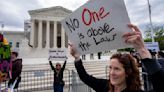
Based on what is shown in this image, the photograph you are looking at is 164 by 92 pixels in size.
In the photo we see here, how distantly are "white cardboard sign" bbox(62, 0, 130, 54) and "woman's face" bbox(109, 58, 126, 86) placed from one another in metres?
0.25

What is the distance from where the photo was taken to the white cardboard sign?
172cm

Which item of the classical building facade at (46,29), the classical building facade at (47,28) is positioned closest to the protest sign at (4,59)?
the classical building facade at (46,29)

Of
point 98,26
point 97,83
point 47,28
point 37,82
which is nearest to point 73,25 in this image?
point 98,26

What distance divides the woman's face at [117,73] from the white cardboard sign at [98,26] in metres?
0.25

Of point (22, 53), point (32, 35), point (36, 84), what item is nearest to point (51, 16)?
point (32, 35)

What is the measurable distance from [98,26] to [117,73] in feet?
2.29

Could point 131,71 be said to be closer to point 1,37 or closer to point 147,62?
point 147,62

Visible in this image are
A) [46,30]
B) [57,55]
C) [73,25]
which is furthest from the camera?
[46,30]

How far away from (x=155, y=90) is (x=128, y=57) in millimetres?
392

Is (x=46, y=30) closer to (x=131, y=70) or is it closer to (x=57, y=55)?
(x=57, y=55)

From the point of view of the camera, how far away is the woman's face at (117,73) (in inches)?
61.9

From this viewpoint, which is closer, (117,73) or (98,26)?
(117,73)

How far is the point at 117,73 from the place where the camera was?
62.1 inches

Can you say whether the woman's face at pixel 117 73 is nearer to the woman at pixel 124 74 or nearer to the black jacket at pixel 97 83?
the woman at pixel 124 74
